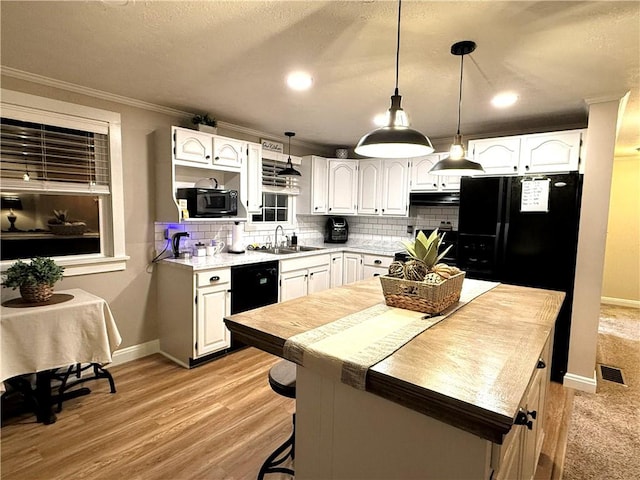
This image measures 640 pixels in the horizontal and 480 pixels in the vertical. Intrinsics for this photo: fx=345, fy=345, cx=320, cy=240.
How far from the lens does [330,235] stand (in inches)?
206

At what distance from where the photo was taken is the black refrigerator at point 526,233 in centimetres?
293

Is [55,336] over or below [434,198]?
below

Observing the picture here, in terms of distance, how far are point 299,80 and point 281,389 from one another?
2.02 meters

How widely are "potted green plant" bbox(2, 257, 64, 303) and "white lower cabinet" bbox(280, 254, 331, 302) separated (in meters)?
2.00

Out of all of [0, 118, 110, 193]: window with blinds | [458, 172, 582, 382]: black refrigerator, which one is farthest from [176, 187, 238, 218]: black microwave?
[458, 172, 582, 382]: black refrigerator

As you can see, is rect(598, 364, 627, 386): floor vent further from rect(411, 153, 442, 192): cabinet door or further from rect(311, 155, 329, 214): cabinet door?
rect(311, 155, 329, 214): cabinet door

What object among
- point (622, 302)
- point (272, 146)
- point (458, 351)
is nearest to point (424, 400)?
point (458, 351)

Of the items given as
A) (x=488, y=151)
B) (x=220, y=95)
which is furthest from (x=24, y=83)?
(x=488, y=151)

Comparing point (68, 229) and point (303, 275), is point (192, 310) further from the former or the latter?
point (303, 275)

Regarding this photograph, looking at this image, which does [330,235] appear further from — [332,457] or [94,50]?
[332,457]

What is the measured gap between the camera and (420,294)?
1.56m

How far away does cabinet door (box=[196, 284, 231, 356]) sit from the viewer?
3.08 metres

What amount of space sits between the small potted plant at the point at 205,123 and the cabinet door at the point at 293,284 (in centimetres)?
166

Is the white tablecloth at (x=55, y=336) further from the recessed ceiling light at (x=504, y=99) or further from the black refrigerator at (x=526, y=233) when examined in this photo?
the recessed ceiling light at (x=504, y=99)
